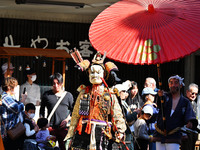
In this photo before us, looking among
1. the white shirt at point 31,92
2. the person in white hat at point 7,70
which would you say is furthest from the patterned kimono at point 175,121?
the person in white hat at point 7,70

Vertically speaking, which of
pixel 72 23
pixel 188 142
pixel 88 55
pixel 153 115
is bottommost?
pixel 188 142

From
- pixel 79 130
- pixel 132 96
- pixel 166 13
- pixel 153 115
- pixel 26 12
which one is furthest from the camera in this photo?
pixel 26 12

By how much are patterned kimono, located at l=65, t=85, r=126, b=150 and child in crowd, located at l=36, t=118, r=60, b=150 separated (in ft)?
5.03

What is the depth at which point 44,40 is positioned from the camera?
1166cm

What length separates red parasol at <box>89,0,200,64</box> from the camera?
4.98 meters

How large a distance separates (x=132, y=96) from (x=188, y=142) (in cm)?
148

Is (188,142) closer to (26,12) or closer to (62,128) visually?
(62,128)

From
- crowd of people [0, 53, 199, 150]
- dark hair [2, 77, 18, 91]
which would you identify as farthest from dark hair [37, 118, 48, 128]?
dark hair [2, 77, 18, 91]

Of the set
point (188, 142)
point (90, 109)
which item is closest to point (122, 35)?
point (90, 109)

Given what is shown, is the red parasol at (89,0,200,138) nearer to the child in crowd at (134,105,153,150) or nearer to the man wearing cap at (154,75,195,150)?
the man wearing cap at (154,75,195,150)

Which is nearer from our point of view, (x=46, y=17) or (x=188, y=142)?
(x=188, y=142)

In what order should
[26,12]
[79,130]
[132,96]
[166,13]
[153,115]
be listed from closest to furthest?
[166,13] → [79,130] → [153,115] → [132,96] → [26,12]

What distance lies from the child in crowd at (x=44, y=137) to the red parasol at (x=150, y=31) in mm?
2550

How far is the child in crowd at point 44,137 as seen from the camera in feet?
25.1
